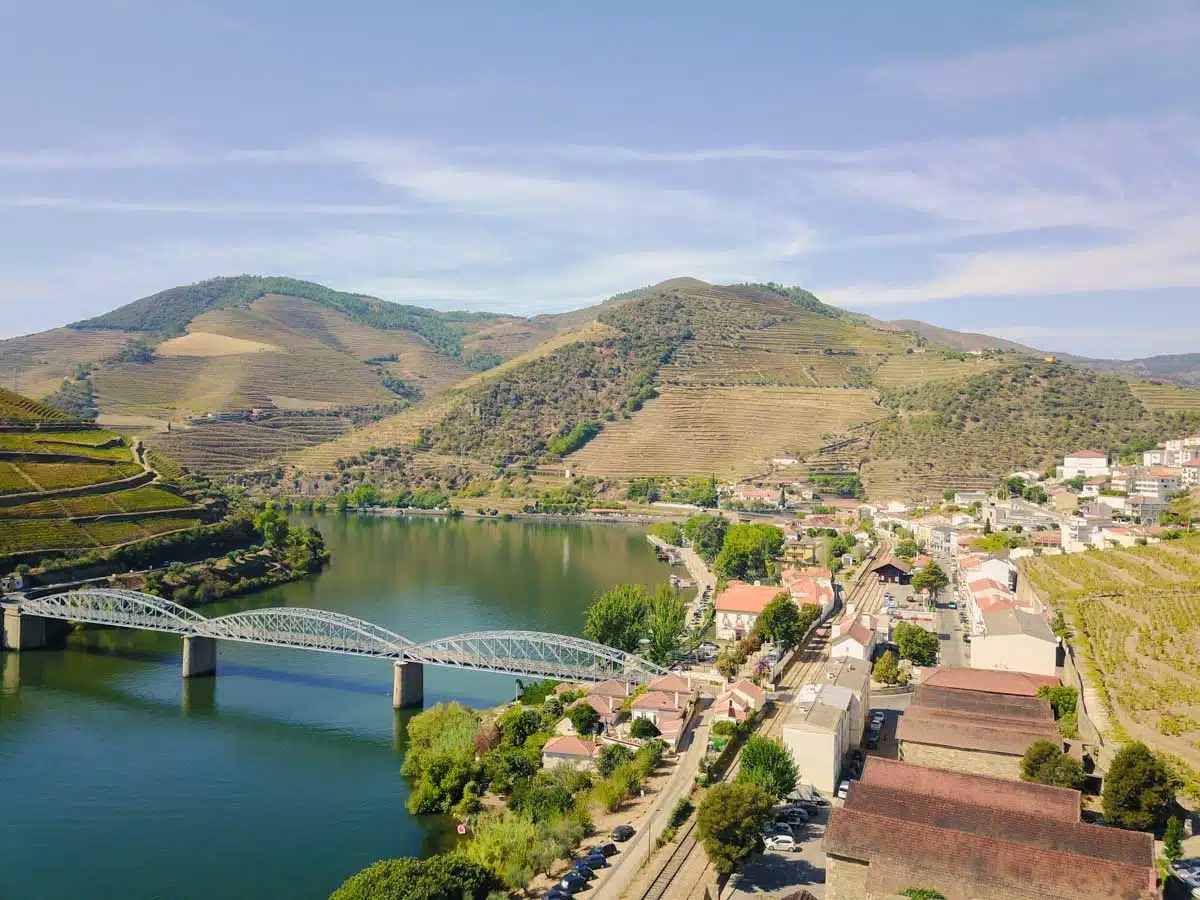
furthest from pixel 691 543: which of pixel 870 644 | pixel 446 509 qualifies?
pixel 870 644

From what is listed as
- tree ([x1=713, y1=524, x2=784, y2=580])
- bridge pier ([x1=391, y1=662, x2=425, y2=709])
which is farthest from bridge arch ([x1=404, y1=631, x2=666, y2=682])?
tree ([x1=713, y1=524, x2=784, y2=580])

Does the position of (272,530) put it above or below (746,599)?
above

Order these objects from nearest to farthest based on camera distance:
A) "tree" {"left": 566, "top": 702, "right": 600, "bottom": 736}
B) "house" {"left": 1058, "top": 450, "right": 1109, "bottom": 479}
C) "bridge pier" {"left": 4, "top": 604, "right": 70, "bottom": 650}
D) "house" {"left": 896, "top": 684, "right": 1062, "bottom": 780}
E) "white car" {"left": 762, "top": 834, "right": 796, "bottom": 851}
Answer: "white car" {"left": 762, "top": 834, "right": 796, "bottom": 851}
"house" {"left": 896, "top": 684, "right": 1062, "bottom": 780}
"tree" {"left": 566, "top": 702, "right": 600, "bottom": 736}
"bridge pier" {"left": 4, "top": 604, "right": 70, "bottom": 650}
"house" {"left": 1058, "top": 450, "right": 1109, "bottom": 479}

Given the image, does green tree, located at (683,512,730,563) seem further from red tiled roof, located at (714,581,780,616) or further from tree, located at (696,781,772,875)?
tree, located at (696,781,772,875)

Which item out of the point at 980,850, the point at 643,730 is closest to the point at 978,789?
the point at 980,850

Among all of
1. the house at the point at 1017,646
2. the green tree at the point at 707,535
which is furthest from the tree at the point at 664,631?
the green tree at the point at 707,535

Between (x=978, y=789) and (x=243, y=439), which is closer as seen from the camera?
(x=978, y=789)

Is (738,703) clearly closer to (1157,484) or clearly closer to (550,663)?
(550,663)
